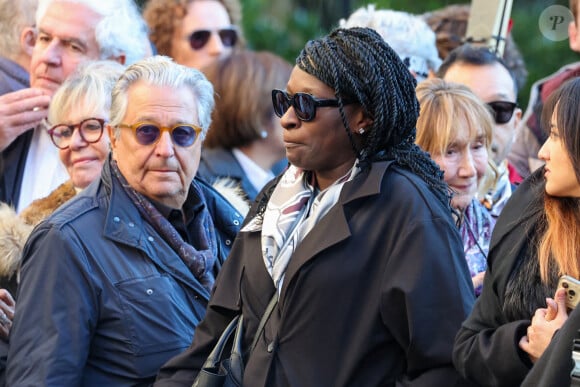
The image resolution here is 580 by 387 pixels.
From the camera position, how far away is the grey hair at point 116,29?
5656 millimetres

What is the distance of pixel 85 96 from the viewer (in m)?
4.70

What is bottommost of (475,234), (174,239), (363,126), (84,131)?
(475,234)

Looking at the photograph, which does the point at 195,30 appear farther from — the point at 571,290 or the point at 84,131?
the point at 571,290

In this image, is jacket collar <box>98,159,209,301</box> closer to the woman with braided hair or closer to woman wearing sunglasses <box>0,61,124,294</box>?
the woman with braided hair

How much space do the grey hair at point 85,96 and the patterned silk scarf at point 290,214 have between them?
59.7 inches

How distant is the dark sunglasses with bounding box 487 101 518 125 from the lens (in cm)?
537

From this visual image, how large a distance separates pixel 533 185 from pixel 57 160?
9.16ft

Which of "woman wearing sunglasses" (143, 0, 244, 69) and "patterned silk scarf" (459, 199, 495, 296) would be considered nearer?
"patterned silk scarf" (459, 199, 495, 296)

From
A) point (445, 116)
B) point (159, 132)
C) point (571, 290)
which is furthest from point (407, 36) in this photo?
point (571, 290)

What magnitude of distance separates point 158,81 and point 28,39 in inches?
83.2

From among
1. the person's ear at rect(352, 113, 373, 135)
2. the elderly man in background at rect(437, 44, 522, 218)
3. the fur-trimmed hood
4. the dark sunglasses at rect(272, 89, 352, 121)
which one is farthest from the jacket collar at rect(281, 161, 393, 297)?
the elderly man in background at rect(437, 44, 522, 218)

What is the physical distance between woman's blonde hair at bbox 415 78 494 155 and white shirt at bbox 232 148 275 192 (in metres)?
1.20

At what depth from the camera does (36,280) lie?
3660mm

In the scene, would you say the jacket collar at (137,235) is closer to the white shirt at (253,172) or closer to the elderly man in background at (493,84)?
the white shirt at (253,172)
